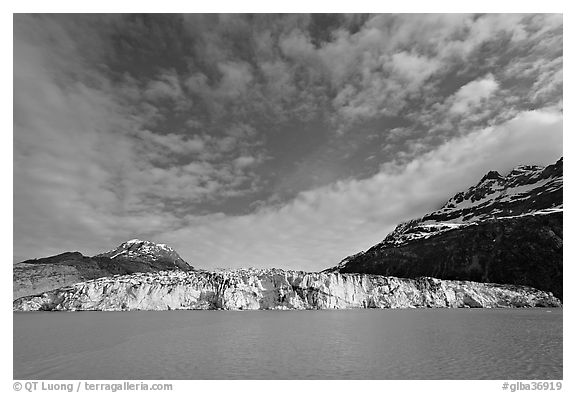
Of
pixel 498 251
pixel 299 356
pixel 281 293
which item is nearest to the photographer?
pixel 299 356

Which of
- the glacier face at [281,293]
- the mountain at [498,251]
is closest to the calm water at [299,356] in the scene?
the glacier face at [281,293]

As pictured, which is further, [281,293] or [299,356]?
[281,293]

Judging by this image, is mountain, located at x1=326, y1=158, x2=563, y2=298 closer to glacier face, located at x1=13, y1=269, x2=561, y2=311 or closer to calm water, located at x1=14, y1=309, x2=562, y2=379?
glacier face, located at x1=13, y1=269, x2=561, y2=311

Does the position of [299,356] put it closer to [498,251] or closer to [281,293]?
[281,293]

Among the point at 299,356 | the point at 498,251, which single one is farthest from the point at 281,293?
the point at 498,251

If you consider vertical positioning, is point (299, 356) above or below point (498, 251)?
below

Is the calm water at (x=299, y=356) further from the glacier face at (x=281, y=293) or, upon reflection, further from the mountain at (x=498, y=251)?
the mountain at (x=498, y=251)

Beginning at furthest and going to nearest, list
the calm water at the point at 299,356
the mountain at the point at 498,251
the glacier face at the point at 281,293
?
the mountain at the point at 498,251 → the glacier face at the point at 281,293 → the calm water at the point at 299,356

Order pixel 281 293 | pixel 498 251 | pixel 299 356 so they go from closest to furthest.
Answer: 1. pixel 299 356
2. pixel 281 293
3. pixel 498 251
